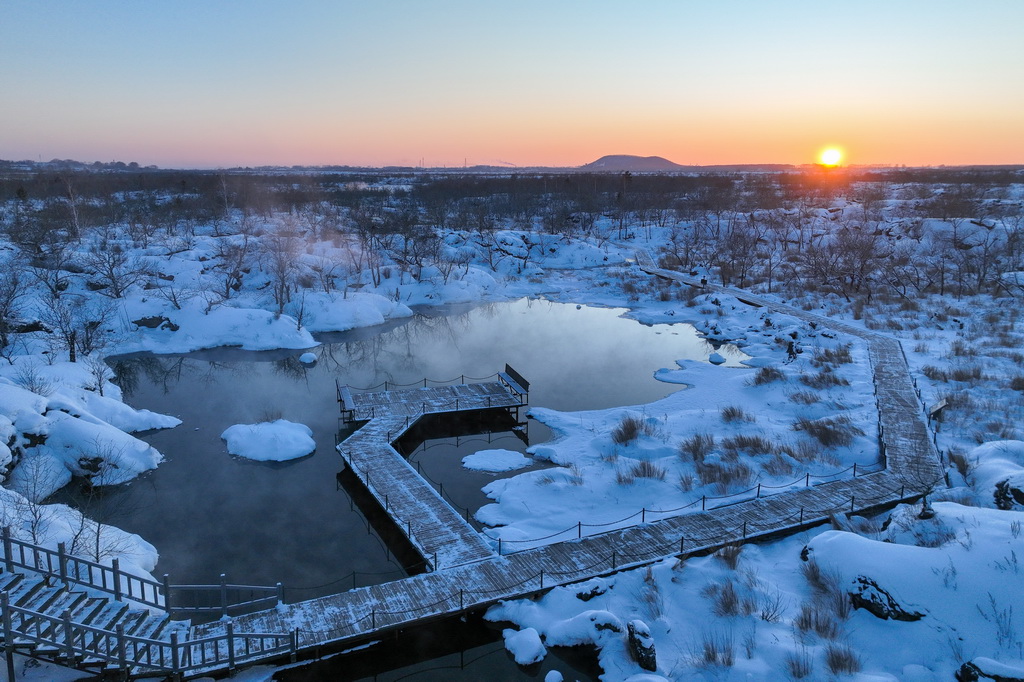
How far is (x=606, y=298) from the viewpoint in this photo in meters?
57.8

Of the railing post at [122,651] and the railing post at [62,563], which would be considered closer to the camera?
the railing post at [122,651]

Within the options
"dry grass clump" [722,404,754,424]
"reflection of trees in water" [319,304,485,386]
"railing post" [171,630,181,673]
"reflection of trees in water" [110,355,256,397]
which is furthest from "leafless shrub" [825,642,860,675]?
"reflection of trees in water" [110,355,256,397]

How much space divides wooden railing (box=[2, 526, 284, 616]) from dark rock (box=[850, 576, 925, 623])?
1324cm

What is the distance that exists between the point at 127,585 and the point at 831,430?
23670 mm

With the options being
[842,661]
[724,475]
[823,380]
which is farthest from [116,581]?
[823,380]

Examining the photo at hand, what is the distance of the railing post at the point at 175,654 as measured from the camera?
1267 cm

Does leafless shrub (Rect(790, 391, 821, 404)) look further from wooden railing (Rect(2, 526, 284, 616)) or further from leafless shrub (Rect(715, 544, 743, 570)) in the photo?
wooden railing (Rect(2, 526, 284, 616))

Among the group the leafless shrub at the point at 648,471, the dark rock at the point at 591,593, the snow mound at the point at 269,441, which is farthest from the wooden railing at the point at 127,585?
the leafless shrub at the point at 648,471

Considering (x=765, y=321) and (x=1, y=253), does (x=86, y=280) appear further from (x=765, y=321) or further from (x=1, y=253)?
(x=765, y=321)

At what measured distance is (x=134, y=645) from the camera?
1312 cm

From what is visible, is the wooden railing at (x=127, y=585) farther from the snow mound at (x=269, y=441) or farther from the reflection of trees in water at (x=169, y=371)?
the reflection of trees in water at (x=169, y=371)

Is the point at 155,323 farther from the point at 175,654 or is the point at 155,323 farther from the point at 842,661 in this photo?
the point at 842,661

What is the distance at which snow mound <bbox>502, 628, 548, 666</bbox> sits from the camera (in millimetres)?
14781

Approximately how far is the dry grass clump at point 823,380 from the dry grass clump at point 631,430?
31.4 ft
